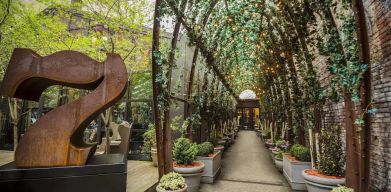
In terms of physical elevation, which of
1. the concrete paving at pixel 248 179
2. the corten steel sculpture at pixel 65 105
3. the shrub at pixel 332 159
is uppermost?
the corten steel sculpture at pixel 65 105

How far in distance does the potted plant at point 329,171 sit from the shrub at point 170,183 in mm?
2226

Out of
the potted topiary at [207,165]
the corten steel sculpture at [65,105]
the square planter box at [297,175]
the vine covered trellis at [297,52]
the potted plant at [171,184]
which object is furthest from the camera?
the potted topiary at [207,165]

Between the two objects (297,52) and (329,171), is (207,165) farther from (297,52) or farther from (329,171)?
(297,52)

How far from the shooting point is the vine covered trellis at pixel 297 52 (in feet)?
8.20

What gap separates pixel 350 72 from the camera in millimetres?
2516

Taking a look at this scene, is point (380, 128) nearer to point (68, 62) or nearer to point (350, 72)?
point (350, 72)

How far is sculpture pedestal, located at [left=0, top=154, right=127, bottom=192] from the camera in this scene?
6.18ft

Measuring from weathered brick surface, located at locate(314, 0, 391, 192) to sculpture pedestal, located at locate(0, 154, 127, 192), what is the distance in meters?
3.31

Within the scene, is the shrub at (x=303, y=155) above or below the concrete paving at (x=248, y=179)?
above

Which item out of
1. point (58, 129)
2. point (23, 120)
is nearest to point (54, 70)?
point (58, 129)

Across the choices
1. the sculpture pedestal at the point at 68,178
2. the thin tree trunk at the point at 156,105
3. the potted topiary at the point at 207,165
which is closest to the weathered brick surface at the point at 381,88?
the thin tree trunk at the point at 156,105

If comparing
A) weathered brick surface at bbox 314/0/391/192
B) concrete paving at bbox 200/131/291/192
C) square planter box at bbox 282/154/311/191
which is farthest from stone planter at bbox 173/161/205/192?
weathered brick surface at bbox 314/0/391/192

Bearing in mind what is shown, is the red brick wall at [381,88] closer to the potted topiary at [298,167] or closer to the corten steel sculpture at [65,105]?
the potted topiary at [298,167]

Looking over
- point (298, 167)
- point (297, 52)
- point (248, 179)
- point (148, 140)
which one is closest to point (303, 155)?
point (298, 167)
